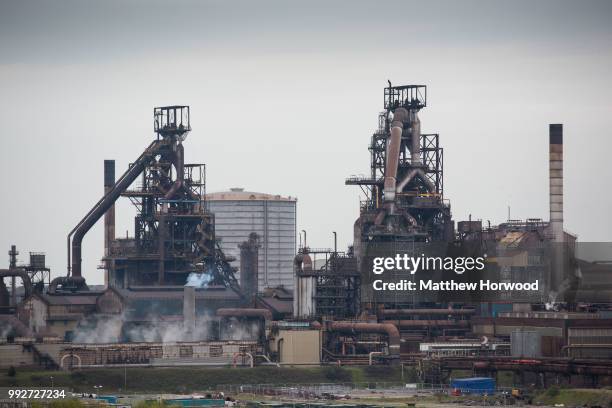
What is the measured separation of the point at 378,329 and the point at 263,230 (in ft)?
134

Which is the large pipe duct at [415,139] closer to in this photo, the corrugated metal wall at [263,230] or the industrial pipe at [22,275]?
the corrugated metal wall at [263,230]

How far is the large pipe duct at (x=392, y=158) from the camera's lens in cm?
15812

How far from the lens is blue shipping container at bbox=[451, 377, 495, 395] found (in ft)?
431

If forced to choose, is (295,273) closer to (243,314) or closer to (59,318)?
(243,314)

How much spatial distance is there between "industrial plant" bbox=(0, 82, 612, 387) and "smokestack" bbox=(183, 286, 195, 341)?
14 cm

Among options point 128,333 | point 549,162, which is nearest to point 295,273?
point 128,333

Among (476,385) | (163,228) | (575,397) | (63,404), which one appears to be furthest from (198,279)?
(63,404)

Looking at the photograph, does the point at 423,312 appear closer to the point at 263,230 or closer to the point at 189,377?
the point at 189,377

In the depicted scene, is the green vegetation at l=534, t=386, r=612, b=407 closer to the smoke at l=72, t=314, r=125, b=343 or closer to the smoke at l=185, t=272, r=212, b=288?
the smoke at l=72, t=314, r=125, b=343

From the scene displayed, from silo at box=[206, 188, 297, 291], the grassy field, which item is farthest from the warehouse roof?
the grassy field

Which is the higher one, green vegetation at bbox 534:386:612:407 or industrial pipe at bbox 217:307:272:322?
industrial pipe at bbox 217:307:272:322

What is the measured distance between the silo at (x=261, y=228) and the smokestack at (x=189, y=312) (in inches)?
1153

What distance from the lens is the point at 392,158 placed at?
159m

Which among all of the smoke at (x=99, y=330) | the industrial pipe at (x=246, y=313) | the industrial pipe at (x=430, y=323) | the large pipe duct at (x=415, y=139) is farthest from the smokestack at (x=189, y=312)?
the large pipe duct at (x=415, y=139)
